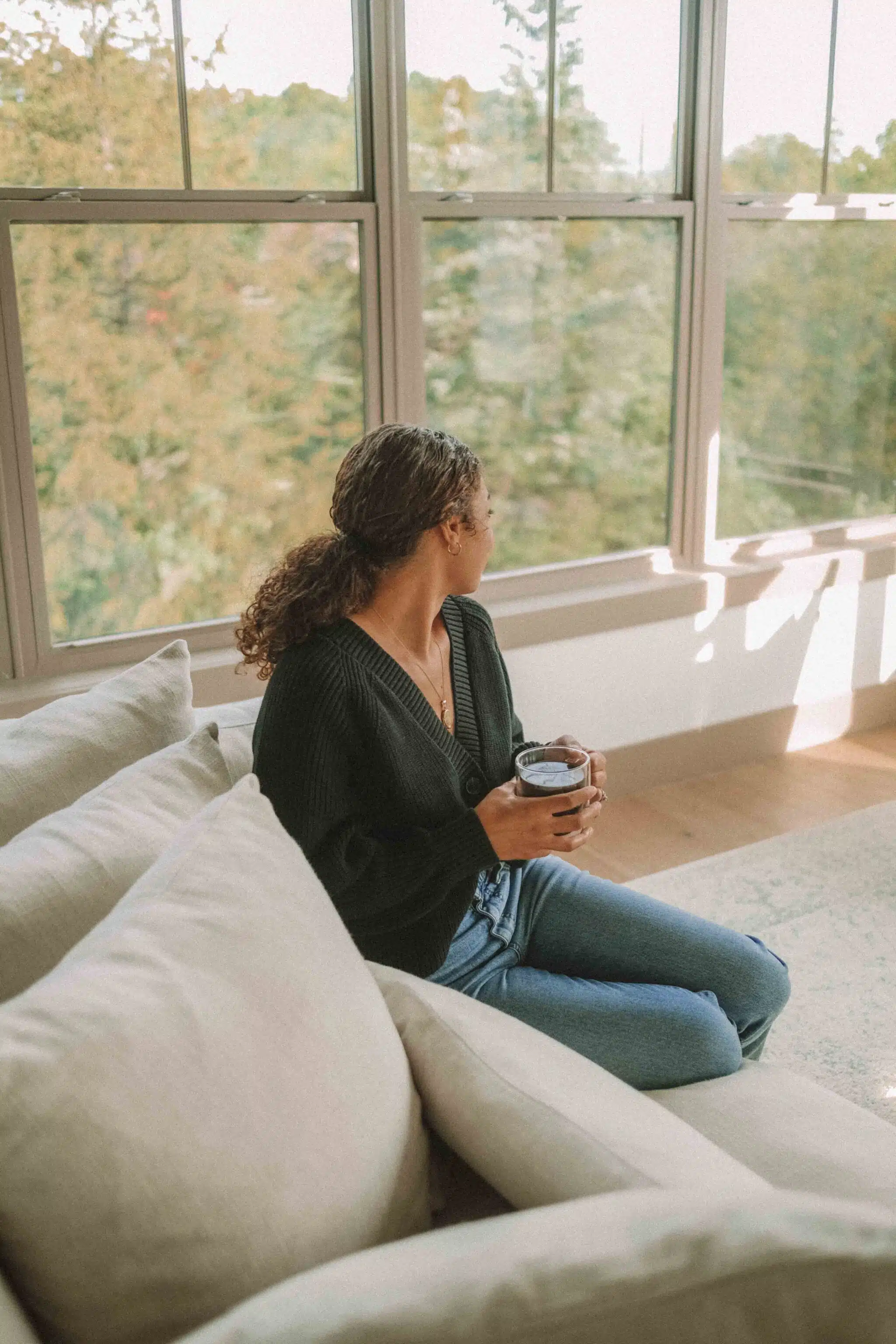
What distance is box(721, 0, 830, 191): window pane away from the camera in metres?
3.34

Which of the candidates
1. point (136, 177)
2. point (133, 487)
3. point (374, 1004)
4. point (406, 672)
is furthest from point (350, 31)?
point (374, 1004)

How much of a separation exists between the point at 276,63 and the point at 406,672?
1713mm

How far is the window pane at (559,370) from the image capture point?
10.1 ft

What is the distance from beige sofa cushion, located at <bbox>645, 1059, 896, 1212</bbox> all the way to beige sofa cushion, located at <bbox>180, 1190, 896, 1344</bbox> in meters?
0.58

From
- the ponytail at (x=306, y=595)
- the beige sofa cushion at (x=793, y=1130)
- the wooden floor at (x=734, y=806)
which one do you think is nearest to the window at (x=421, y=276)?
the wooden floor at (x=734, y=806)

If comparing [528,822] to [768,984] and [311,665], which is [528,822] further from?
[768,984]

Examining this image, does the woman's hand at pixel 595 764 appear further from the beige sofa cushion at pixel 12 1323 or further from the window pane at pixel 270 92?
the window pane at pixel 270 92

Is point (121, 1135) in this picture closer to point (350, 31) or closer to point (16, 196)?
point (16, 196)

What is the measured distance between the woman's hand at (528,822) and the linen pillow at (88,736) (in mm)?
387

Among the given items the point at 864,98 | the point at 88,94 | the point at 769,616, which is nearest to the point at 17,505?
the point at 88,94

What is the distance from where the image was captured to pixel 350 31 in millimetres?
2775

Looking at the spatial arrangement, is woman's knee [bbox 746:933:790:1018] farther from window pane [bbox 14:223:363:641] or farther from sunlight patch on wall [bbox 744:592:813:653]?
sunlight patch on wall [bbox 744:592:813:653]

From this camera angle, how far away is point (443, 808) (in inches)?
63.5

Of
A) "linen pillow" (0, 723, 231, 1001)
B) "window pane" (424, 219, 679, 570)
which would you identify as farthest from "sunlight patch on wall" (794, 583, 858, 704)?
"linen pillow" (0, 723, 231, 1001)
